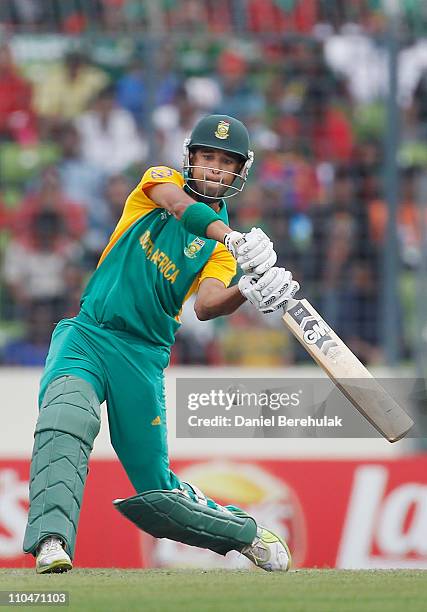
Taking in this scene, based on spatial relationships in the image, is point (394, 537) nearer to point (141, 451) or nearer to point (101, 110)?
point (141, 451)

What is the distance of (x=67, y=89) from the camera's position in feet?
32.2

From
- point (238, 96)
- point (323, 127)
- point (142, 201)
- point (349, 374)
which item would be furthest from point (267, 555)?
point (238, 96)

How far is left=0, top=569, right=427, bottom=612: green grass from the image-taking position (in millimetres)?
3910

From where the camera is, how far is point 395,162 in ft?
29.1

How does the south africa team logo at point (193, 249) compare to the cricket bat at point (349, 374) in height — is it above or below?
above

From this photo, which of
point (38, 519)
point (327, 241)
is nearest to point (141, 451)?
point (38, 519)

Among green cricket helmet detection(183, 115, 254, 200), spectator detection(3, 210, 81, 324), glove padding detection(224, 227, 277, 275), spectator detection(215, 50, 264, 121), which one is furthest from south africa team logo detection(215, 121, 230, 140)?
spectator detection(215, 50, 264, 121)

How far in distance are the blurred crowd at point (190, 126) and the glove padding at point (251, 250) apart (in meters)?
4.01

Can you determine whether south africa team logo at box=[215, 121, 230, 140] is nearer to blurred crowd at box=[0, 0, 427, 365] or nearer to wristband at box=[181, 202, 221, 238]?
wristband at box=[181, 202, 221, 238]

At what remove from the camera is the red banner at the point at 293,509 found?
25.0 feet

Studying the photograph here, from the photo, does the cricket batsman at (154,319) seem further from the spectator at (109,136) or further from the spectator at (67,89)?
the spectator at (67,89)

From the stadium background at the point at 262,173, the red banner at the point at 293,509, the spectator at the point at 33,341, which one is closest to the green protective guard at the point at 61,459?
the red banner at the point at 293,509

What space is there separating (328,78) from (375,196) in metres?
0.96

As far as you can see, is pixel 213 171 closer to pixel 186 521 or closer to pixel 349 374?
pixel 349 374
